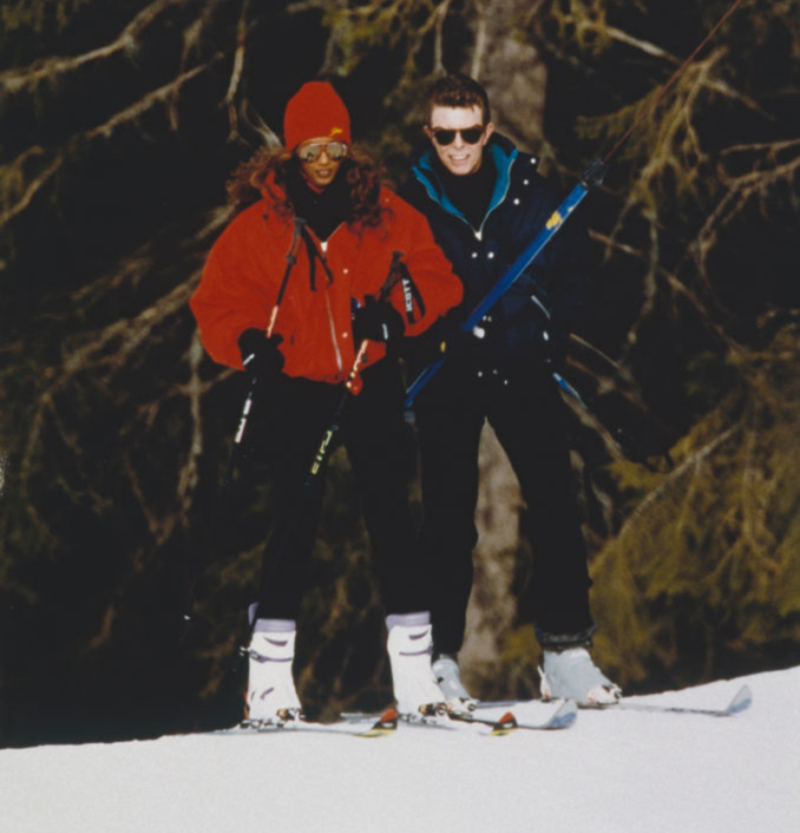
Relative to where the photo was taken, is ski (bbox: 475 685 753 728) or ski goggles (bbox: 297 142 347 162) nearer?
ski goggles (bbox: 297 142 347 162)

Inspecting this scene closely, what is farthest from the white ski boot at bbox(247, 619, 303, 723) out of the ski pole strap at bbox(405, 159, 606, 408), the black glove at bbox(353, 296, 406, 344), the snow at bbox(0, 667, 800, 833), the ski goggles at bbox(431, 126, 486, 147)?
the ski goggles at bbox(431, 126, 486, 147)

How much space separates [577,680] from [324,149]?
6.94 ft

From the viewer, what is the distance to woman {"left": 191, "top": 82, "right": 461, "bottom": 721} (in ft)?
15.9

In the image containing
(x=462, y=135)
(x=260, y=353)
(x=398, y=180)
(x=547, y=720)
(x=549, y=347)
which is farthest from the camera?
(x=398, y=180)

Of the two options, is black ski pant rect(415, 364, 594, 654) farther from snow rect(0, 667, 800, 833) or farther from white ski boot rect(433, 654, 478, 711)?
snow rect(0, 667, 800, 833)

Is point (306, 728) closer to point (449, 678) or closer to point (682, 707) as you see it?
point (449, 678)

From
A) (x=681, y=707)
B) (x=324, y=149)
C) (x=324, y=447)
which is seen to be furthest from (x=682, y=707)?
(x=324, y=149)

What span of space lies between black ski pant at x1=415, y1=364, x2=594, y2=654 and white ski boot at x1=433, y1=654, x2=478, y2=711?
0.20 ft

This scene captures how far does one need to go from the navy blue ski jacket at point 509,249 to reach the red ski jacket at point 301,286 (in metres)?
0.33

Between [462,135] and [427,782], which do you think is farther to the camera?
[462,135]

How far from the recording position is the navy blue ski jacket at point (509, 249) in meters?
5.22

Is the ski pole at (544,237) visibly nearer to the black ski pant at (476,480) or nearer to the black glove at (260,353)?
the black ski pant at (476,480)

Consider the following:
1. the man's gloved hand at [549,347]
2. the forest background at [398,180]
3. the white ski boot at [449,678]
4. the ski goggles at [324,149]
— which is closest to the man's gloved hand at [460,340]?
the man's gloved hand at [549,347]

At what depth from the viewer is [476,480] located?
5.33 metres
